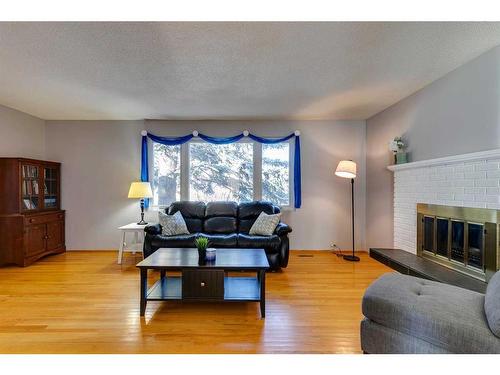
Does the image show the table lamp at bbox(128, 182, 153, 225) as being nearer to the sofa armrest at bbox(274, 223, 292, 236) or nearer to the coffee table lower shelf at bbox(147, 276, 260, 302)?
the coffee table lower shelf at bbox(147, 276, 260, 302)

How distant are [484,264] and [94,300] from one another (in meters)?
3.75

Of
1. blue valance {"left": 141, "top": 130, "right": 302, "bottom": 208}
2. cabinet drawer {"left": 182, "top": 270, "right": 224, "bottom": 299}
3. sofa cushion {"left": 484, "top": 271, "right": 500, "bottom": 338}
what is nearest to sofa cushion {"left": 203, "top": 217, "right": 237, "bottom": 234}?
blue valance {"left": 141, "top": 130, "right": 302, "bottom": 208}

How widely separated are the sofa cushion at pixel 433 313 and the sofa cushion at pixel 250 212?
2446 mm

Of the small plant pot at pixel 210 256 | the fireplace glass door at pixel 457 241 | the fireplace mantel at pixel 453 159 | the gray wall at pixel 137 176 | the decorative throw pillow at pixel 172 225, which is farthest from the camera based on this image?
the gray wall at pixel 137 176

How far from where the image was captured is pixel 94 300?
102 inches

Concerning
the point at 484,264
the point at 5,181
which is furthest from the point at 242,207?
the point at 5,181

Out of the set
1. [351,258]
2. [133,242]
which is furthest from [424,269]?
[133,242]

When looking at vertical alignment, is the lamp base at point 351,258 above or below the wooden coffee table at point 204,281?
below

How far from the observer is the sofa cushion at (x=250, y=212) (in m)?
4.09

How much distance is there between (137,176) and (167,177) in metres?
0.53

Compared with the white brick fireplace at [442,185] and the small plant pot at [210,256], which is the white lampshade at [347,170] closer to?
the white brick fireplace at [442,185]

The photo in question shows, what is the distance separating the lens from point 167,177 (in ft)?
15.1

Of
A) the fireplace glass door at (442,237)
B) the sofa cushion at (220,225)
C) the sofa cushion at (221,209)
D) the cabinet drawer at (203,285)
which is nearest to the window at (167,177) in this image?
the sofa cushion at (221,209)

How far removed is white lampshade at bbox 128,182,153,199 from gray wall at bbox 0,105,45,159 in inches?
75.2
